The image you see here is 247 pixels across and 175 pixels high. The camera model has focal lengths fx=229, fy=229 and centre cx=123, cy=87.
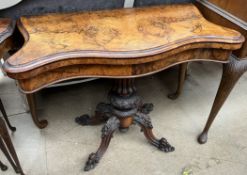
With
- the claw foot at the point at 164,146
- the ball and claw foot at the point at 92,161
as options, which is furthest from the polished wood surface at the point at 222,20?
the ball and claw foot at the point at 92,161

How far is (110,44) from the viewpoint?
2.59ft

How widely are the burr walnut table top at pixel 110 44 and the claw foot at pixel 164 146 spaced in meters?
0.55

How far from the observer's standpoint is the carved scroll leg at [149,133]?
124 cm

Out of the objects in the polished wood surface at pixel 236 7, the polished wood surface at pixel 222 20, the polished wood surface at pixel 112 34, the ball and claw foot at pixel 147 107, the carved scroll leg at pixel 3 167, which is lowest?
the ball and claw foot at pixel 147 107

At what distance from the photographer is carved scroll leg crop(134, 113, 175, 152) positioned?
1236 mm

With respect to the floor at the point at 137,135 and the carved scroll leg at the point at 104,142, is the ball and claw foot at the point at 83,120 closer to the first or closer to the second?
the floor at the point at 137,135

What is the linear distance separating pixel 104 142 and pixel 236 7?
2.91 ft

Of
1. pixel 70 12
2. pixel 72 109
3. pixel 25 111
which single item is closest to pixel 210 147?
pixel 72 109

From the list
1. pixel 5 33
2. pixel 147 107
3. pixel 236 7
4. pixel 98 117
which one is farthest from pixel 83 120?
pixel 236 7

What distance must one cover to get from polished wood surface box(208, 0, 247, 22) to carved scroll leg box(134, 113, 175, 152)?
2.12ft

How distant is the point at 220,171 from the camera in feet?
3.90

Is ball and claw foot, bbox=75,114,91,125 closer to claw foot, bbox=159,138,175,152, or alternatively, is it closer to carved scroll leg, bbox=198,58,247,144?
claw foot, bbox=159,138,175,152

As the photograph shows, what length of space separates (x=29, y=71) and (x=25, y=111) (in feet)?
3.02

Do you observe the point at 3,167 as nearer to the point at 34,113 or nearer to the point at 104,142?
the point at 34,113
